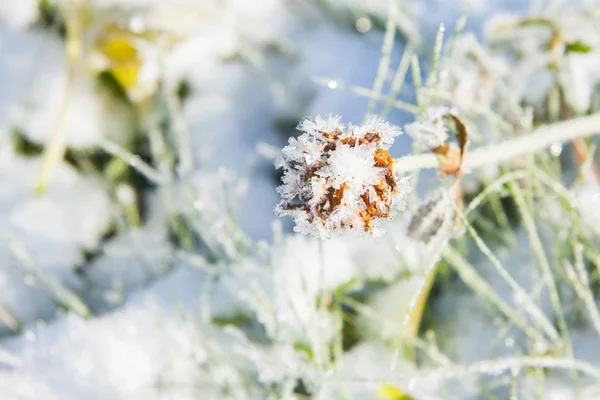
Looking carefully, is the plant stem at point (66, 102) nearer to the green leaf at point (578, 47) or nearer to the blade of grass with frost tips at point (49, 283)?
the blade of grass with frost tips at point (49, 283)

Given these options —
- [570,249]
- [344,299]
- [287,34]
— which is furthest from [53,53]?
[570,249]

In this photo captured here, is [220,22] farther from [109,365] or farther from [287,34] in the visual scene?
[109,365]

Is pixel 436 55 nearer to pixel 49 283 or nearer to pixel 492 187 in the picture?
pixel 492 187

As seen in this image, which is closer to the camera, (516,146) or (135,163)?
(516,146)

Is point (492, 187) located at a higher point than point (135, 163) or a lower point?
lower

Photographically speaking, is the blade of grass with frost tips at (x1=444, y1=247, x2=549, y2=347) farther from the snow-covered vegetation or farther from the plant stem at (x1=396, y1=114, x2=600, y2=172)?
the plant stem at (x1=396, y1=114, x2=600, y2=172)

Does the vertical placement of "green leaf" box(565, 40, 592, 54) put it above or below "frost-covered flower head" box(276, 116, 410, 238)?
above

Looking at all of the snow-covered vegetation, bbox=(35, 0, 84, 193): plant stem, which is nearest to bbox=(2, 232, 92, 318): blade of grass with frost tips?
the snow-covered vegetation

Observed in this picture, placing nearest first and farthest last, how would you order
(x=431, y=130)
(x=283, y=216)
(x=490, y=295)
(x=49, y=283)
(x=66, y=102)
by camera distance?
(x=431, y=130), (x=283, y=216), (x=490, y=295), (x=49, y=283), (x=66, y=102)

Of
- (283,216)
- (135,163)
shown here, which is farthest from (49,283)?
(283,216)
